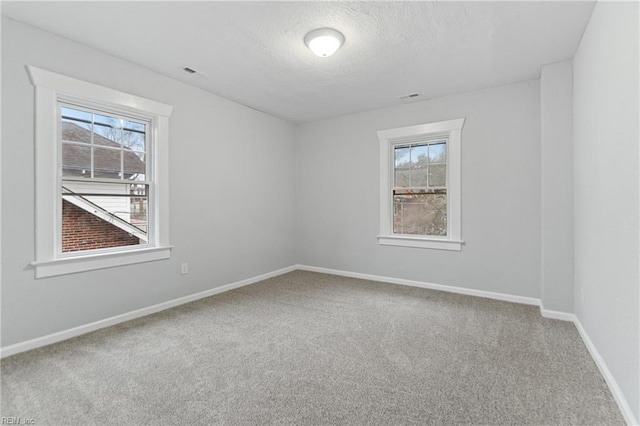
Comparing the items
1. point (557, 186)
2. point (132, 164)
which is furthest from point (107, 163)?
point (557, 186)

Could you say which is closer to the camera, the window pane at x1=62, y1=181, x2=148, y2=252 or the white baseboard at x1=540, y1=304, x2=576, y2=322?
the window pane at x1=62, y1=181, x2=148, y2=252

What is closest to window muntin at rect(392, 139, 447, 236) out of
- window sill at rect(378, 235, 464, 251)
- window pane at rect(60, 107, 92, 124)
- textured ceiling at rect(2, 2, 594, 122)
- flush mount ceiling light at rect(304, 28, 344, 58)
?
window sill at rect(378, 235, 464, 251)

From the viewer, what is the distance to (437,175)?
432 cm

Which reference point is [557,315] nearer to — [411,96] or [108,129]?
[411,96]

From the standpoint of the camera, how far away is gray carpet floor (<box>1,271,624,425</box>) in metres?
1.73

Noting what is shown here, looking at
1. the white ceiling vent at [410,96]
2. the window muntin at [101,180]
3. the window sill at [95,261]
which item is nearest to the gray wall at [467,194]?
the white ceiling vent at [410,96]

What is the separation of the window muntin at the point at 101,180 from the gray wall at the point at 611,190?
396 cm

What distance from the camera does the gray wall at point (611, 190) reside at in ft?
5.33

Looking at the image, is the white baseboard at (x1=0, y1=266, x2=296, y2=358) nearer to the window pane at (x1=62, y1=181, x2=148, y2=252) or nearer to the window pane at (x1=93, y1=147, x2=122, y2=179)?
the window pane at (x1=62, y1=181, x2=148, y2=252)

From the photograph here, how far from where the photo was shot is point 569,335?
2.72m

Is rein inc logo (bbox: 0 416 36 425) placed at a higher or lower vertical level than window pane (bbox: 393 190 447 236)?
lower

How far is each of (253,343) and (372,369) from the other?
3.37ft

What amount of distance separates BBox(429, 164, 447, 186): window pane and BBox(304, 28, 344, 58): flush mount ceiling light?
2.35 m

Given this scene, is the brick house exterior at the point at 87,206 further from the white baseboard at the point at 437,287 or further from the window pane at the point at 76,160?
the white baseboard at the point at 437,287
